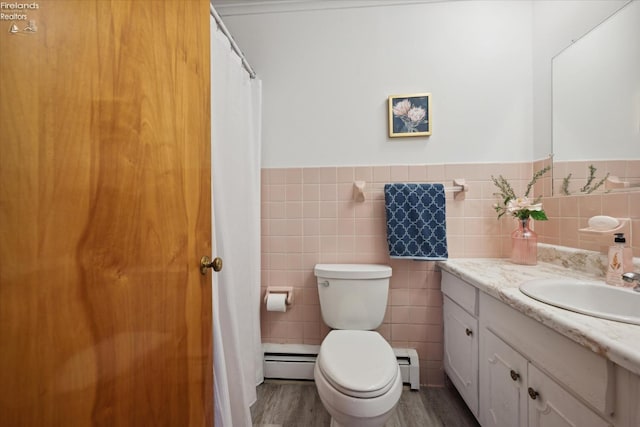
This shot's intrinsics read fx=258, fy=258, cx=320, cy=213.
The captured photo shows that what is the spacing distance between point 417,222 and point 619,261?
2.50 ft

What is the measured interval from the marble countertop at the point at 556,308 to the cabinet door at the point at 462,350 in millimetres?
214

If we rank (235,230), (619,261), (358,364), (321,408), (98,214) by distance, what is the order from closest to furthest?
(98,214), (619,261), (358,364), (235,230), (321,408)

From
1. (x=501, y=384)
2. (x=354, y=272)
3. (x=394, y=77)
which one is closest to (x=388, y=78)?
(x=394, y=77)

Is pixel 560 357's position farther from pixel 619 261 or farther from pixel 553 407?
pixel 619 261

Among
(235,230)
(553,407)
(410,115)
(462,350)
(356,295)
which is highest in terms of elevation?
(410,115)

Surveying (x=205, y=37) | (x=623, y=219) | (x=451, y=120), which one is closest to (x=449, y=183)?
(x=451, y=120)

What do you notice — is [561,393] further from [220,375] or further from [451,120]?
[451,120]

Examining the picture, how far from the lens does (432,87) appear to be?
1.56m

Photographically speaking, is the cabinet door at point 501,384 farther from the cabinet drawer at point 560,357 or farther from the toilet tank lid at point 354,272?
the toilet tank lid at point 354,272

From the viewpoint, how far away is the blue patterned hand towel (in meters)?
1.45

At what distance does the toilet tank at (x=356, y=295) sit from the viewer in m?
1.41

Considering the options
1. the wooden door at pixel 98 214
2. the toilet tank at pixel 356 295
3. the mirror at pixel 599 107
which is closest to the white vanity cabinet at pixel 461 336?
the toilet tank at pixel 356 295

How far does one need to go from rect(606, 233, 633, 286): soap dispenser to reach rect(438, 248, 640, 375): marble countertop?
9 centimetres

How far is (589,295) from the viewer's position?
95 centimetres
